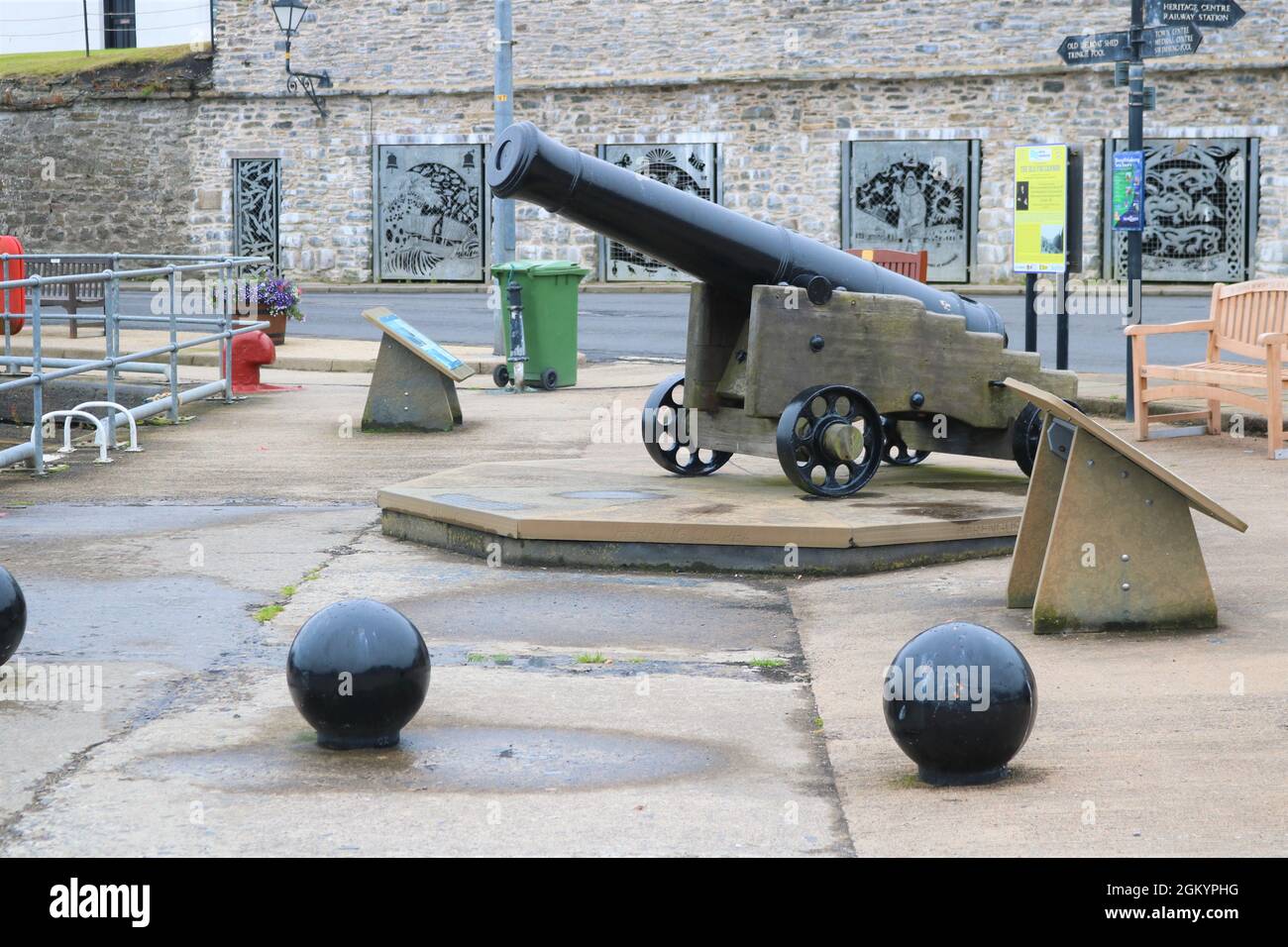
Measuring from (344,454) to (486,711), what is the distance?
6.46 meters

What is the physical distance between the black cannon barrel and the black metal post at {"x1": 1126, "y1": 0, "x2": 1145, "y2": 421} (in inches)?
174

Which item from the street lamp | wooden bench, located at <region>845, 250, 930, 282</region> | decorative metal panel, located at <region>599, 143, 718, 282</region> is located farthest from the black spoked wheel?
the street lamp

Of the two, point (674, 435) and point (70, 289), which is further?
point (70, 289)

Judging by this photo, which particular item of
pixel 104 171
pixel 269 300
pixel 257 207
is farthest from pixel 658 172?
pixel 269 300

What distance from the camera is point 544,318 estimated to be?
1600 cm

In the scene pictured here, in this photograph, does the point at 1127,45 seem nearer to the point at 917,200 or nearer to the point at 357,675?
the point at 357,675

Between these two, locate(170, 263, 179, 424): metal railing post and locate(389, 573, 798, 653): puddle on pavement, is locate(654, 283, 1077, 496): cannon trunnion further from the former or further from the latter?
locate(170, 263, 179, 424): metal railing post

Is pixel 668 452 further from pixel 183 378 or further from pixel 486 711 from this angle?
pixel 183 378

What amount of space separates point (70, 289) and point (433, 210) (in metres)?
14.4

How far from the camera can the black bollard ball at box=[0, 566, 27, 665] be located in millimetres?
5812

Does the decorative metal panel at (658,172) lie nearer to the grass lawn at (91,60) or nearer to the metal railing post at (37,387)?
the grass lawn at (91,60)

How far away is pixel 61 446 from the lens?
1223cm

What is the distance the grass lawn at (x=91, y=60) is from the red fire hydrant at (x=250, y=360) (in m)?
20.8

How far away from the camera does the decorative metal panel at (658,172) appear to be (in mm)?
32219
